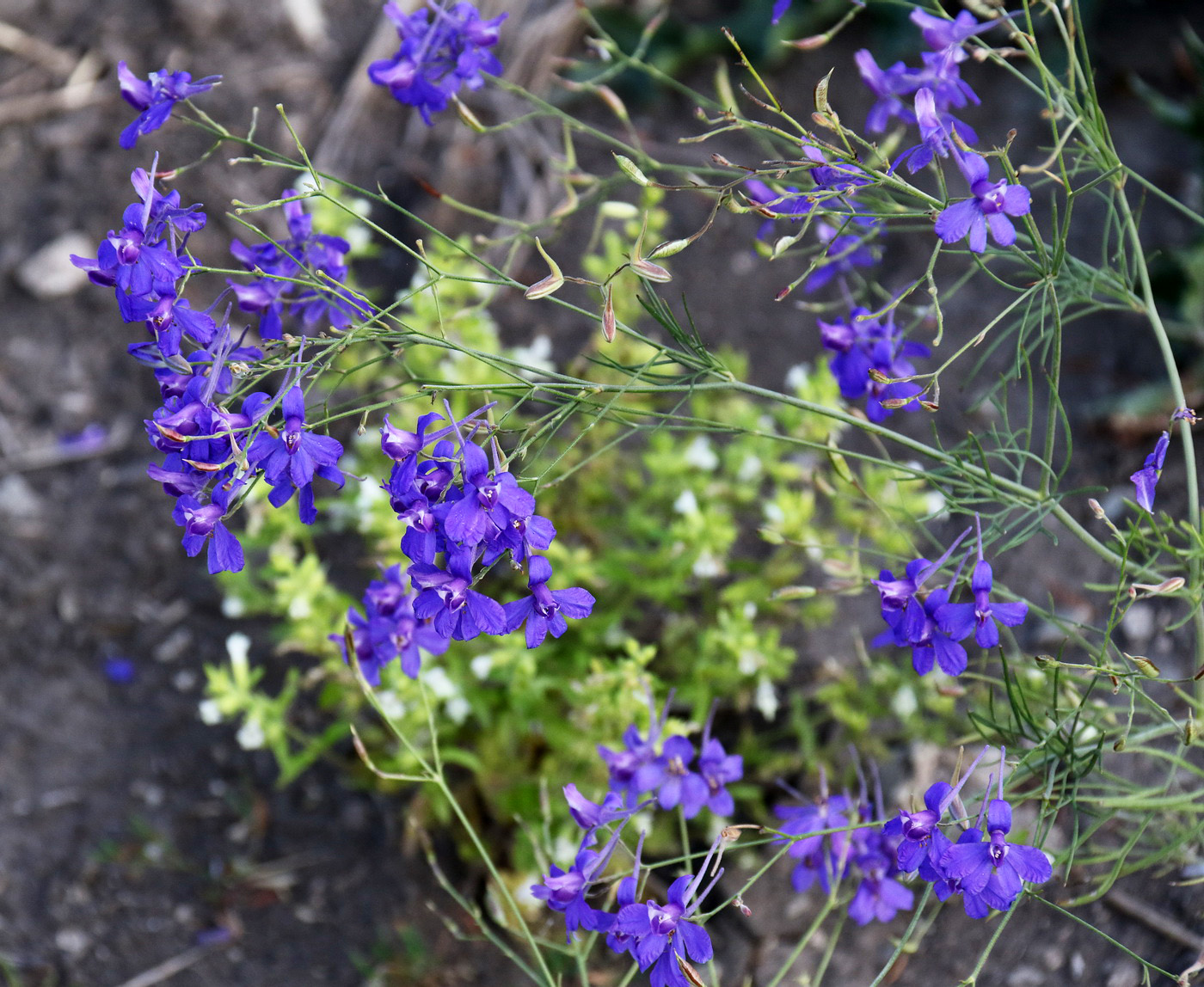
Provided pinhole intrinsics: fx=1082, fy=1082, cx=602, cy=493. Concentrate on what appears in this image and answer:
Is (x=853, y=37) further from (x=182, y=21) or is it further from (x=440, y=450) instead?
(x=440, y=450)

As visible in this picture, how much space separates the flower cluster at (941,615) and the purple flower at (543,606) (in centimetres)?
37

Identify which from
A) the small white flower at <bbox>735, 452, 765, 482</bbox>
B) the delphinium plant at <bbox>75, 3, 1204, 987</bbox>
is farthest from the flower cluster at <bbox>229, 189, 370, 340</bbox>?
the small white flower at <bbox>735, 452, 765, 482</bbox>

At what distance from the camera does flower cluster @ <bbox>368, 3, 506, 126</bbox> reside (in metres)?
1.50

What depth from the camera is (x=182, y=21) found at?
353 centimetres

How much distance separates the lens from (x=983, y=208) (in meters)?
1.20

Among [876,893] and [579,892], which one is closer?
[579,892]

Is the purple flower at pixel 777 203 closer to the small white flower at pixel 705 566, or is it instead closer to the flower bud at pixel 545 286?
the flower bud at pixel 545 286

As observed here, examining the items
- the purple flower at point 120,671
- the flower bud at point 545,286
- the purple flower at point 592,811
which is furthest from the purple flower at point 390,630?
the purple flower at point 120,671

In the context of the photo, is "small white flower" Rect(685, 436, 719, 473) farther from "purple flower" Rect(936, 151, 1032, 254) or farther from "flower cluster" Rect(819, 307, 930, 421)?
"purple flower" Rect(936, 151, 1032, 254)

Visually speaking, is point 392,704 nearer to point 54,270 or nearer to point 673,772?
point 673,772

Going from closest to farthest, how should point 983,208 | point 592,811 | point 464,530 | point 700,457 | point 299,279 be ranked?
point 464,530 → point 983,208 → point 299,279 → point 592,811 → point 700,457

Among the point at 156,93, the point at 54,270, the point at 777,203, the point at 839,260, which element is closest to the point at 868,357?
the point at 839,260

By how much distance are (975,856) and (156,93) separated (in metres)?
1.37

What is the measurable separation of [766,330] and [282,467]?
2176 mm
